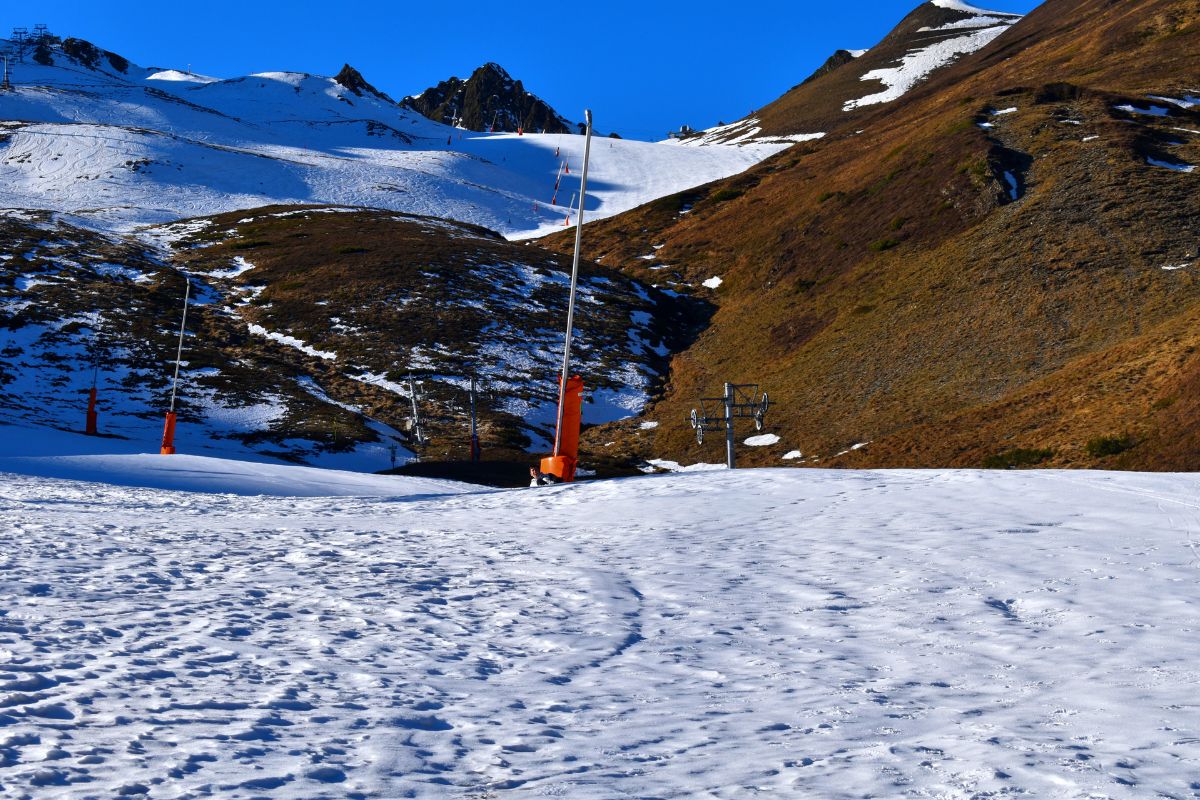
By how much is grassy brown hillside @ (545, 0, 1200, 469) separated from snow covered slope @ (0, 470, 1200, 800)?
2243 centimetres

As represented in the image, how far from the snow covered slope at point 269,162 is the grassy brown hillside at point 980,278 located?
4619cm

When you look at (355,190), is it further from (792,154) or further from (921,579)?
(921,579)

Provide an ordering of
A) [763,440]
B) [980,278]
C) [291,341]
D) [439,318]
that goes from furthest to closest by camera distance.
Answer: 1. [439,318]
2. [291,341]
3. [980,278]
4. [763,440]

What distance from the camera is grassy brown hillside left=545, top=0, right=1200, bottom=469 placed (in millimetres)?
39438

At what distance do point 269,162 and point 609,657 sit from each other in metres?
149

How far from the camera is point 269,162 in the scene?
144250mm

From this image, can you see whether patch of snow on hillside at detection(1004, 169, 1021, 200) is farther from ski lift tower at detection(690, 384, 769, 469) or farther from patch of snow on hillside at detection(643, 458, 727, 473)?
patch of snow on hillside at detection(643, 458, 727, 473)

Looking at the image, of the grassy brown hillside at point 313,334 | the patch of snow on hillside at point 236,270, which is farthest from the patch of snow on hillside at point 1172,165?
the patch of snow on hillside at point 236,270

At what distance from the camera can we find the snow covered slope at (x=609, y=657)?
5500mm

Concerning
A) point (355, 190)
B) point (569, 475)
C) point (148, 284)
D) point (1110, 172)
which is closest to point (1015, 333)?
point (1110, 172)

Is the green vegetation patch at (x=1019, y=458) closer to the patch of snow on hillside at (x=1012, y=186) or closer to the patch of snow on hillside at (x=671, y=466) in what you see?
the patch of snow on hillside at (x=671, y=466)

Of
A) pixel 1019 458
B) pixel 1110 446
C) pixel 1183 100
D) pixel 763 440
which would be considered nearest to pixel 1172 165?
pixel 1183 100

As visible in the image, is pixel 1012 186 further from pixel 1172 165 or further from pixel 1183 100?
pixel 1183 100

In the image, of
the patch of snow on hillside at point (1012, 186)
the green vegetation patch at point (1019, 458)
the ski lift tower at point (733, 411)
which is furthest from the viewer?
the patch of snow on hillside at point (1012, 186)
